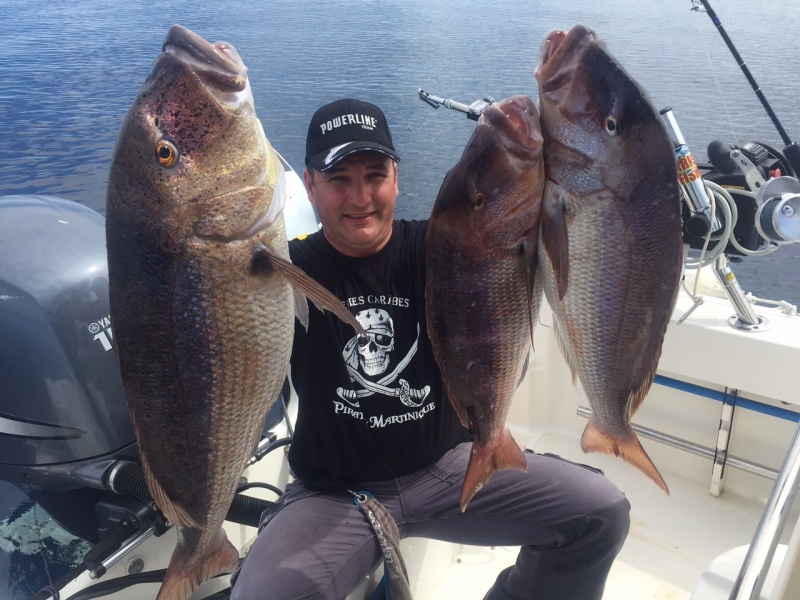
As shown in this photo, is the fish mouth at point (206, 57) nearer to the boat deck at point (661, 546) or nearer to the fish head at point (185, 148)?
the fish head at point (185, 148)

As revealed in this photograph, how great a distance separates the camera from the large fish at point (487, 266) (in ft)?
4.78

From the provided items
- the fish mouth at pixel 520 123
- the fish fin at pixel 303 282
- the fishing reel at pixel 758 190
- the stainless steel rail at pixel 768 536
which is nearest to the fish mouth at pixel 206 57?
the fish fin at pixel 303 282

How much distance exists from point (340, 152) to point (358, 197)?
7.6 inches

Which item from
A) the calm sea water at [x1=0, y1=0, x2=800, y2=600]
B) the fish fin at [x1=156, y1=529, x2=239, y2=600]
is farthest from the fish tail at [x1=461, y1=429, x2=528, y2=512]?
the calm sea water at [x1=0, y1=0, x2=800, y2=600]

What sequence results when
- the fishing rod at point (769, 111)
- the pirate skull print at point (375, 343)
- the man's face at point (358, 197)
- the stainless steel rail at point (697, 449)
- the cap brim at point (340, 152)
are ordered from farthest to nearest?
the fishing rod at point (769, 111), the stainless steel rail at point (697, 449), the pirate skull print at point (375, 343), the man's face at point (358, 197), the cap brim at point (340, 152)

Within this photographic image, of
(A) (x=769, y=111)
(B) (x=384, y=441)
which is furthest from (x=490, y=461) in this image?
(A) (x=769, y=111)

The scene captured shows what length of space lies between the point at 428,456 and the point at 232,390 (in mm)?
1022

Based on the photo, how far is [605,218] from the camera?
142 cm

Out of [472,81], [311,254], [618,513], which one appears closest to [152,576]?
[311,254]

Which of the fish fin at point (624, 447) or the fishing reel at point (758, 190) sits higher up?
the fishing reel at point (758, 190)

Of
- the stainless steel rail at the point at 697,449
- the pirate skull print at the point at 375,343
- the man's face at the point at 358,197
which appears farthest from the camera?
the stainless steel rail at the point at 697,449

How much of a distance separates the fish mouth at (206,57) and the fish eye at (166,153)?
0.18m

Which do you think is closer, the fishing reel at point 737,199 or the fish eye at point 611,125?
the fish eye at point 611,125

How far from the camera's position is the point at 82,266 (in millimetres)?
2234
